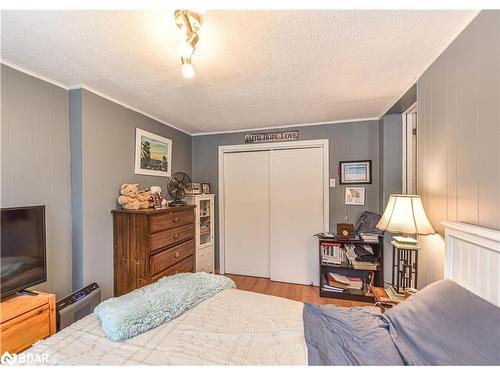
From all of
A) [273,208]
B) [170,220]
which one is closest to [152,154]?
[170,220]

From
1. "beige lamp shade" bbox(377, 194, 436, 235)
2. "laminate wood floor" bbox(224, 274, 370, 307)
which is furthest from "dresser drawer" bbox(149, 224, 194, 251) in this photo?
"beige lamp shade" bbox(377, 194, 436, 235)

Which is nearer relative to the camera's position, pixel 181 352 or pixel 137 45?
pixel 181 352

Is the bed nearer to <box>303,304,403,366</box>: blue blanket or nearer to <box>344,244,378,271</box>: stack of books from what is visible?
<box>303,304,403,366</box>: blue blanket

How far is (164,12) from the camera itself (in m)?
1.08

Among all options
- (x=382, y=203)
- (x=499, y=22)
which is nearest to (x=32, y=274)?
(x=499, y=22)

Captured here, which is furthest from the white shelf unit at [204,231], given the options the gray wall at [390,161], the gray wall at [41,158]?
the gray wall at [390,161]

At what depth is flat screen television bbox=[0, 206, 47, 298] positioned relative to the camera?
137 cm

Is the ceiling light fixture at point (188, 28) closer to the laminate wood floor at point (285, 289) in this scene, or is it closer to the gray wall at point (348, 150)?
the gray wall at point (348, 150)

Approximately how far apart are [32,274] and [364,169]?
130 inches

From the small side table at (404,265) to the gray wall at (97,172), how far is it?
2.49 metres

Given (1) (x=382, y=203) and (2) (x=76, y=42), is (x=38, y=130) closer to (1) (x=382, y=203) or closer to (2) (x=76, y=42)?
(2) (x=76, y=42)

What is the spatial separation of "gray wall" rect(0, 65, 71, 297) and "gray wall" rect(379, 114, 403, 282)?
3181 mm

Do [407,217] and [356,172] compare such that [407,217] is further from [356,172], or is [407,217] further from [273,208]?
[273,208]

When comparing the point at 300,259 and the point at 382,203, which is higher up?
the point at 382,203
